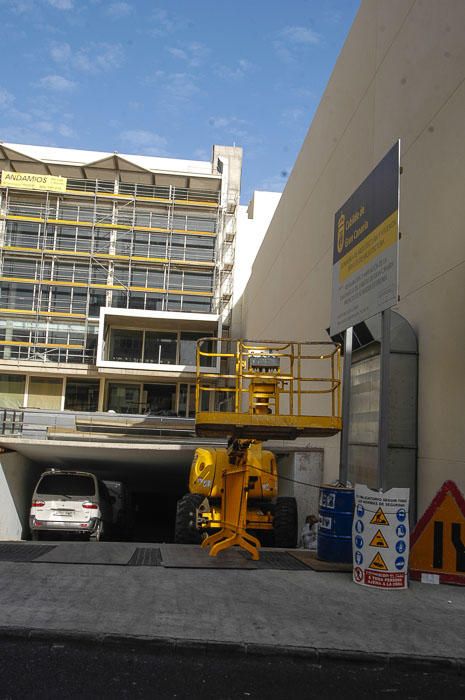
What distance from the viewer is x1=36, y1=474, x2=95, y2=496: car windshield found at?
14505 millimetres

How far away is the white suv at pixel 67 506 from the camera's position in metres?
14.2

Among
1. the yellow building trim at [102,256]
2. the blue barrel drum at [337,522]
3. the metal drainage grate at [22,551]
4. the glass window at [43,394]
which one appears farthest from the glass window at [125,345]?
the blue barrel drum at [337,522]

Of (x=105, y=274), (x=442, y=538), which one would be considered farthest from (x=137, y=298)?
(x=442, y=538)

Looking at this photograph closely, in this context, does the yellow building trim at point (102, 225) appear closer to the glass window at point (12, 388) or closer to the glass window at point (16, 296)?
the glass window at point (16, 296)

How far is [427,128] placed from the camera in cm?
999

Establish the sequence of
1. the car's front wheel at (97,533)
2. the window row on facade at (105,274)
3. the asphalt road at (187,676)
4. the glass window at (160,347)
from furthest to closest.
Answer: the window row on facade at (105,274)
the glass window at (160,347)
the car's front wheel at (97,533)
the asphalt road at (187,676)

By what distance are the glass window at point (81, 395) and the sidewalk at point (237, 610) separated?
26.8m

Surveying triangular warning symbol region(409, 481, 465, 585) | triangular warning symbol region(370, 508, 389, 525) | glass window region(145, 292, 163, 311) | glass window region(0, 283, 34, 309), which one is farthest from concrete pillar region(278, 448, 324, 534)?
glass window region(0, 283, 34, 309)

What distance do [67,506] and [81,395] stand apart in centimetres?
2124

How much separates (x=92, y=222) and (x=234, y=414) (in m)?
29.8

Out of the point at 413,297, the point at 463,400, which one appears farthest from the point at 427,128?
the point at 463,400

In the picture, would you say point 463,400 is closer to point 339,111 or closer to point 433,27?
point 433,27

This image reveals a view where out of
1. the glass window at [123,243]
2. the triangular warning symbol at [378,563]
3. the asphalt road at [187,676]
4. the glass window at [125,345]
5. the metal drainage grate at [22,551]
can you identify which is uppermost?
the glass window at [123,243]

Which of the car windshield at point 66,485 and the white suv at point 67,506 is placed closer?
the white suv at point 67,506
